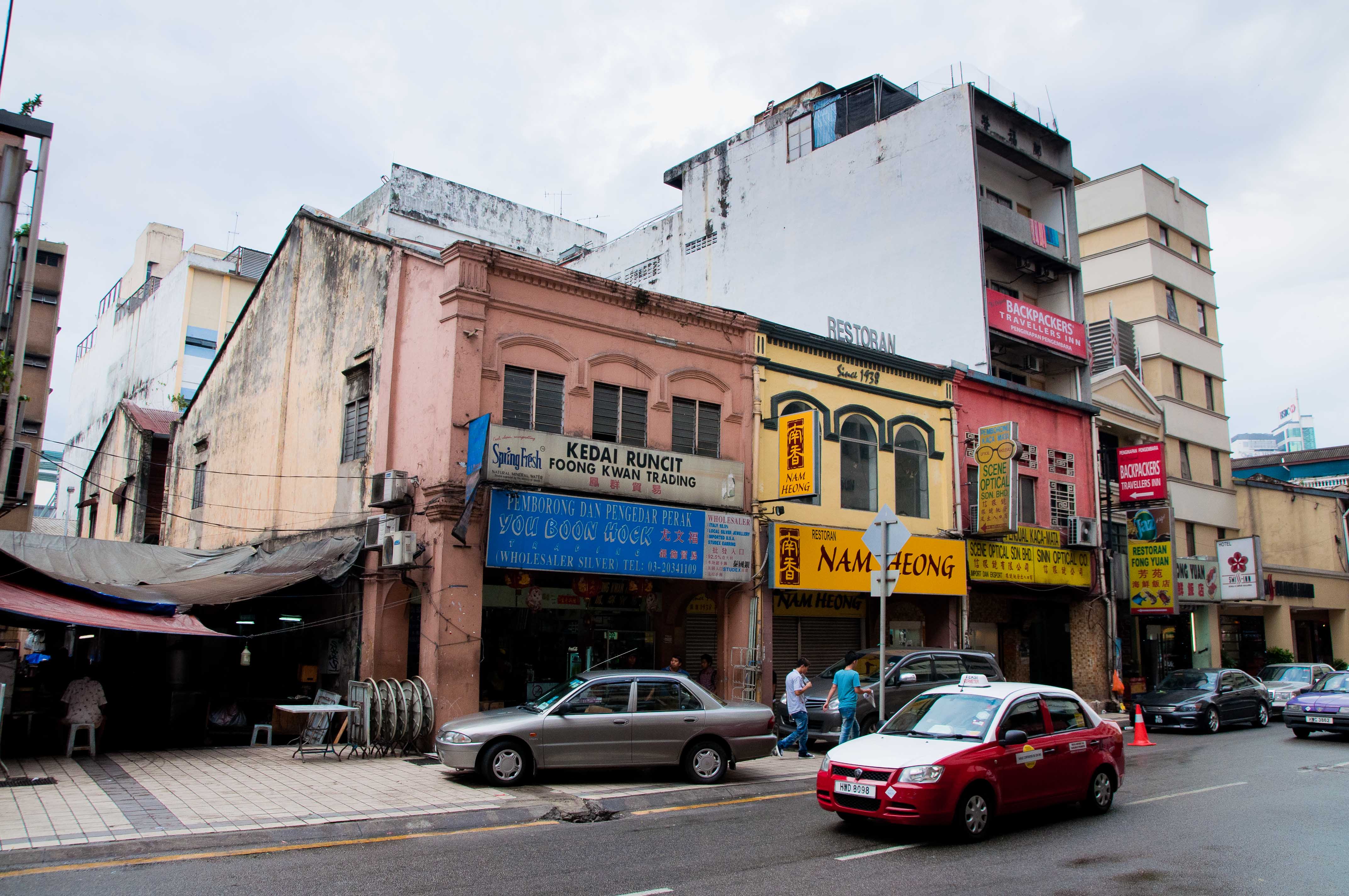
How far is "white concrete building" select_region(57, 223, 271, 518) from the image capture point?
45.1 meters

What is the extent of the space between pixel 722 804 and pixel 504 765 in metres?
2.77

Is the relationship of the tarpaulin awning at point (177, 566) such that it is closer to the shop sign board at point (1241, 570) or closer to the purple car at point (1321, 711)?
the purple car at point (1321, 711)

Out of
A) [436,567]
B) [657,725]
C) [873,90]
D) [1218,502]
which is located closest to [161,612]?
[436,567]

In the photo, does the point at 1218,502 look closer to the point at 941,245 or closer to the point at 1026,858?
the point at 941,245

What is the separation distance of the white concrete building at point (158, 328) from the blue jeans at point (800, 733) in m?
33.2

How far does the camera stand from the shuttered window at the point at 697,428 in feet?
61.3

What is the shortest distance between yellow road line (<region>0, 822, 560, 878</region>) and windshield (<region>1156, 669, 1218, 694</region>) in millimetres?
17445

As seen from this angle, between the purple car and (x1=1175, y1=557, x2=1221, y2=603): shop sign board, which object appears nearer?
the purple car

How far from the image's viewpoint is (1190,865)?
828 centimetres

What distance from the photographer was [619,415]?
17.9 meters

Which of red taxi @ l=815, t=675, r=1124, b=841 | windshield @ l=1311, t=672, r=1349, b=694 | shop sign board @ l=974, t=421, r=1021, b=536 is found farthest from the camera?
shop sign board @ l=974, t=421, r=1021, b=536

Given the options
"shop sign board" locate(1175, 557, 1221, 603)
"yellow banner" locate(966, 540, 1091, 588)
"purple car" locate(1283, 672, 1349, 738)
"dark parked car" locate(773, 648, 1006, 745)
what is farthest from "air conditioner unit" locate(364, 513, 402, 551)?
"shop sign board" locate(1175, 557, 1221, 603)

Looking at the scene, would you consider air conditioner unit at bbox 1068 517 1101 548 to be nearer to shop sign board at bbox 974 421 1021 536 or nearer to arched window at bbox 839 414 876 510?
shop sign board at bbox 974 421 1021 536

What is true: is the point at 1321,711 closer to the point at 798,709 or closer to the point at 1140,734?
the point at 1140,734
